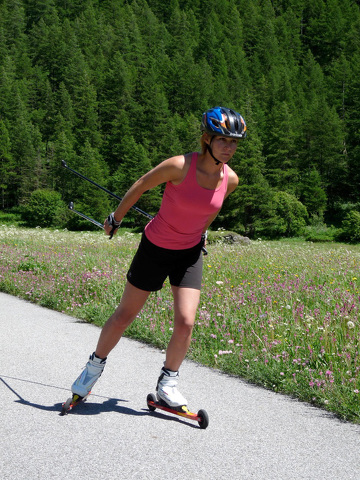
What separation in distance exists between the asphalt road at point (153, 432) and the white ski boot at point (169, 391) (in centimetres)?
13

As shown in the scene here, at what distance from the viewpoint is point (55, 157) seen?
85.3 meters

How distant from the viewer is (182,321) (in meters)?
4.01

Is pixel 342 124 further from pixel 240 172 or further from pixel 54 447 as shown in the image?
pixel 54 447

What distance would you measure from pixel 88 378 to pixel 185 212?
1.39 metres

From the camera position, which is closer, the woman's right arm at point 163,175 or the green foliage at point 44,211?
the woman's right arm at point 163,175

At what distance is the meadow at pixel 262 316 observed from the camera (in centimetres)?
462

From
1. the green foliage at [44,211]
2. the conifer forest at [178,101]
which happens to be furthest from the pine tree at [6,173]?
the green foliage at [44,211]

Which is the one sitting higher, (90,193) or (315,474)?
(315,474)

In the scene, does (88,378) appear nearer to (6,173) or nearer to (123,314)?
(123,314)

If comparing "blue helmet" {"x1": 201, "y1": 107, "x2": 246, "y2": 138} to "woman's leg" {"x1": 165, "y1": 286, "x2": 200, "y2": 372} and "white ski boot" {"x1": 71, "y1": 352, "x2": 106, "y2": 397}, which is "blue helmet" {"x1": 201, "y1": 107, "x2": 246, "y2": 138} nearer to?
"woman's leg" {"x1": 165, "y1": 286, "x2": 200, "y2": 372}

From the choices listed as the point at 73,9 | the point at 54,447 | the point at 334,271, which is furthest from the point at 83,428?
the point at 73,9

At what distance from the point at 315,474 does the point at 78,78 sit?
11261 centimetres

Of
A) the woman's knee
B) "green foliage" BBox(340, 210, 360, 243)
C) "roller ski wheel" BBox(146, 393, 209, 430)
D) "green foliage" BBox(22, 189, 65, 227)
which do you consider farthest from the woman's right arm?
"green foliage" BBox(22, 189, 65, 227)

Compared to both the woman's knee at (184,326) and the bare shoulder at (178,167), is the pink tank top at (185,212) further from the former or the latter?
the woman's knee at (184,326)
